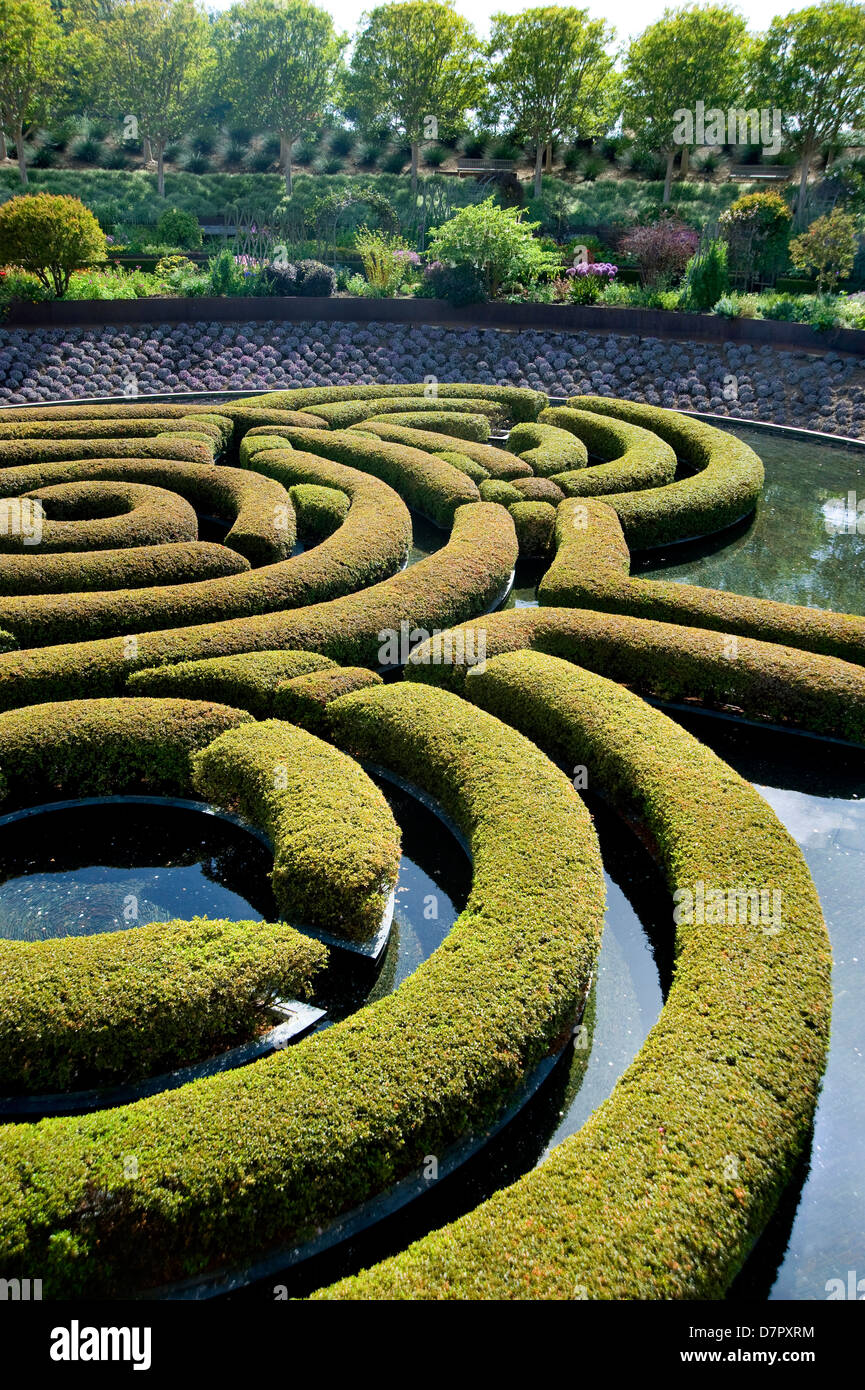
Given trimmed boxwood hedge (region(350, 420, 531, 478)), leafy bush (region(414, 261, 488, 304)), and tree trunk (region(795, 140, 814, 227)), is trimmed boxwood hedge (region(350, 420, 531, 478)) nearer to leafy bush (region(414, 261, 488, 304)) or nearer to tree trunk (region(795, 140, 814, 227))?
leafy bush (region(414, 261, 488, 304))

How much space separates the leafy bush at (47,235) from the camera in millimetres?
30781

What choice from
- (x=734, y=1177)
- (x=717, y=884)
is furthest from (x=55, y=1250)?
(x=717, y=884)

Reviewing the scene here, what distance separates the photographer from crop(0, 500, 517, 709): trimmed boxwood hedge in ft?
42.1

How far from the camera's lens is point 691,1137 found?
6.48 meters

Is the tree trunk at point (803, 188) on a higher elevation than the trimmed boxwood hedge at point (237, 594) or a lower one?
higher

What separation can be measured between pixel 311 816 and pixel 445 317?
2876cm

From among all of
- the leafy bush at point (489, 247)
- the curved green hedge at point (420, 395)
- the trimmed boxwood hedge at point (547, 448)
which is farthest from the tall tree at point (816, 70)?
the trimmed boxwood hedge at point (547, 448)

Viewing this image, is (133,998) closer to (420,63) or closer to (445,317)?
(445,317)

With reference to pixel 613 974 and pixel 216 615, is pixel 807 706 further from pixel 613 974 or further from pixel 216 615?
pixel 216 615

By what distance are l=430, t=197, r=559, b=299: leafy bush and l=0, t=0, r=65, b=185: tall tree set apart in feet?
107

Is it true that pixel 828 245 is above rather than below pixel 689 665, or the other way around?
above

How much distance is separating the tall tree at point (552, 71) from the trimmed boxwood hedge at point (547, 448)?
126ft

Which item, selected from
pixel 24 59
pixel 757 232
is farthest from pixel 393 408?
pixel 24 59

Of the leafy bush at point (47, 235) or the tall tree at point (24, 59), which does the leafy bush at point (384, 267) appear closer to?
the leafy bush at point (47, 235)
